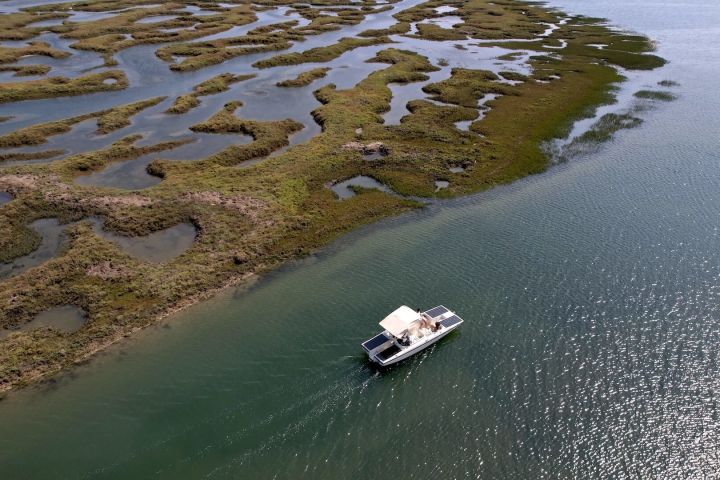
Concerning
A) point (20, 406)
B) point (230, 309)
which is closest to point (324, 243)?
point (230, 309)

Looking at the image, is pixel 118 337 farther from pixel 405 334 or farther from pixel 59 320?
pixel 405 334

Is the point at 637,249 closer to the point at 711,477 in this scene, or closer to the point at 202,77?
the point at 711,477

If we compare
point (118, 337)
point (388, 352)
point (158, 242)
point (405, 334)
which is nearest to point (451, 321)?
point (405, 334)

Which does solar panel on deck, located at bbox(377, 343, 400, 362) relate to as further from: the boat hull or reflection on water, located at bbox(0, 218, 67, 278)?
reflection on water, located at bbox(0, 218, 67, 278)

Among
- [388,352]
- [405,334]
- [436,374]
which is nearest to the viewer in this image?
[436,374]

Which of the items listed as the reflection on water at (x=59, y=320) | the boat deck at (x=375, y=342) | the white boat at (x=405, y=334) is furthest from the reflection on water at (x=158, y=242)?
the white boat at (x=405, y=334)

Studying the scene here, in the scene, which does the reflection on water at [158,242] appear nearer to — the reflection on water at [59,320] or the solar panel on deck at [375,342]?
the reflection on water at [59,320]

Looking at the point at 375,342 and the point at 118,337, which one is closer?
the point at 375,342
